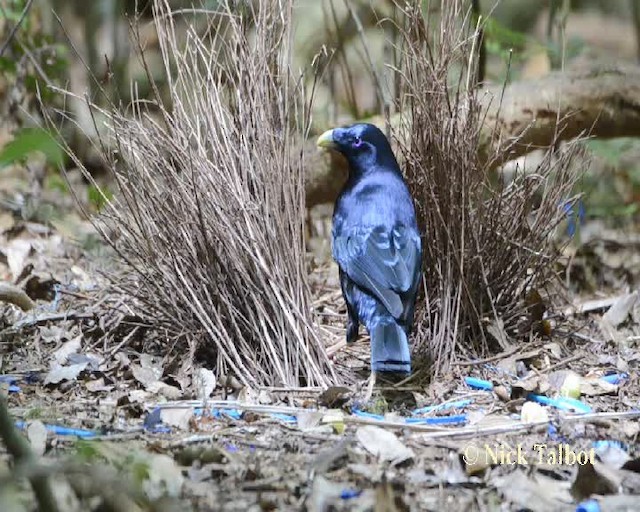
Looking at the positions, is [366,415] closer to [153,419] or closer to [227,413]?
[227,413]

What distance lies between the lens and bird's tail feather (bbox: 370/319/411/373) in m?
2.90

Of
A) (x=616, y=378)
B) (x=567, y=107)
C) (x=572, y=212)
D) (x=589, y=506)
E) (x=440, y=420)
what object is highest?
(x=567, y=107)

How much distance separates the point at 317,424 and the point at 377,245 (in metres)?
0.70

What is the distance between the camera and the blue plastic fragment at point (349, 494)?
2195 millimetres

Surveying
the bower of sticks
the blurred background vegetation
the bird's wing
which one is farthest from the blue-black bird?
the blurred background vegetation

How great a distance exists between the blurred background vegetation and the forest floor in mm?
639

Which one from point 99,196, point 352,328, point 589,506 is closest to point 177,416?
point 352,328

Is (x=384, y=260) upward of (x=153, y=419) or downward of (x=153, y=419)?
upward

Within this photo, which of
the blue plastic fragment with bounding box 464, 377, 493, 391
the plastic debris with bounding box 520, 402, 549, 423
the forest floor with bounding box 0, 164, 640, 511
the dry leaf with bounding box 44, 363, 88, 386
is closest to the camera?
the forest floor with bounding box 0, 164, 640, 511

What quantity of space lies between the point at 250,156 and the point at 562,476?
1.38 metres

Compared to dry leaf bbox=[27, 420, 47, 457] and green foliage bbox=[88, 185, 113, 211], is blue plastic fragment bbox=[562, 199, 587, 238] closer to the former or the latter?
green foliage bbox=[88, 185, 113, 211]

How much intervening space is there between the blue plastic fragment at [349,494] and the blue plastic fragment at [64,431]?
2.29 feet

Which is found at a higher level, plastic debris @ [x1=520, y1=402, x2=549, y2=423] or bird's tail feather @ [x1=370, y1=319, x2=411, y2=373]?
bird's tail feather @ [x1=370, y1=319, x2=411, y2=373]

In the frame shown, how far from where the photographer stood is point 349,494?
7.23 ft
